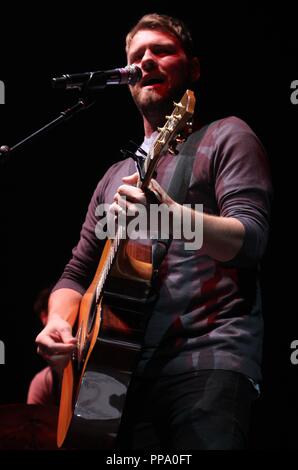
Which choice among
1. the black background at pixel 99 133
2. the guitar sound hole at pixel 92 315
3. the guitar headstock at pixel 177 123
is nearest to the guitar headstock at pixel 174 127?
the guitar headstock at pixel 177 123

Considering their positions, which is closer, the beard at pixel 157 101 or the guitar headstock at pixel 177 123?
the guitar headstock at pixel 177 123

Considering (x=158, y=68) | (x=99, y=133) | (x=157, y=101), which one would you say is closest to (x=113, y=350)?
→ (x=157, y=101)

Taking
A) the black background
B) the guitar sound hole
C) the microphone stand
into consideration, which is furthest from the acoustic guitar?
the black background

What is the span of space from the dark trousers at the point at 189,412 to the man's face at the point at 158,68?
1.21 metres

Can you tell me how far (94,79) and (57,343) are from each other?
100 centimetres

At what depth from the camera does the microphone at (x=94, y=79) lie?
6.34 feet

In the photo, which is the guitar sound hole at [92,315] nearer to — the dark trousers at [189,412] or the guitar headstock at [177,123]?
the dark trousers at [189,412]

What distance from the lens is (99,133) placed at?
3.84m

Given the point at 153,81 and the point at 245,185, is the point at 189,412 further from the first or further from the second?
the point at 153,81

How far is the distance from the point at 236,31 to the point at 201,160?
1.56 metres

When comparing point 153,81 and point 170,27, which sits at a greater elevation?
point 170,27

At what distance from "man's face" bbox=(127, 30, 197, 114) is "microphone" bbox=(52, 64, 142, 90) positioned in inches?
15.3

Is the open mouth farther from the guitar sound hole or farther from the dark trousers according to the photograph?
the dark trousers

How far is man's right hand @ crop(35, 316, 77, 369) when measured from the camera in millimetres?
2168
